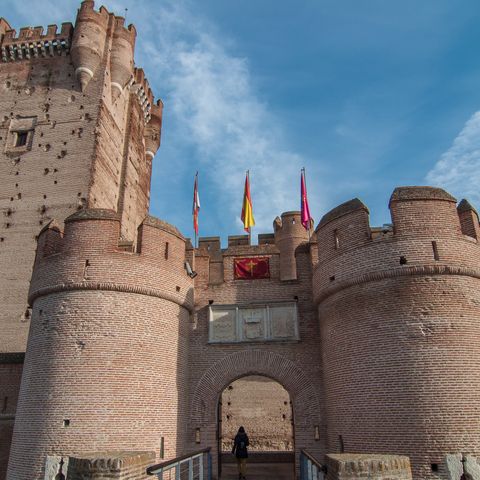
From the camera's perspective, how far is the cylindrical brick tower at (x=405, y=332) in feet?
33.0

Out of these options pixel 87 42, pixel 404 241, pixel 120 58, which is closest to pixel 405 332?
pixel 404 241

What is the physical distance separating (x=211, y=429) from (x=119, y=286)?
15.6 feet

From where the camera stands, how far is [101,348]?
38.6ft

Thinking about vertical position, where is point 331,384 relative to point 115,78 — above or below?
below

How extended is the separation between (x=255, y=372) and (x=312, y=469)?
4578mm

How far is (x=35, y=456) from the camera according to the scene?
11062 millimetres

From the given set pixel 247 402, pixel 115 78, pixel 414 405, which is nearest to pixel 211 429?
pixel 414 405

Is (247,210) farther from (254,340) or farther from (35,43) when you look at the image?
(35,43)

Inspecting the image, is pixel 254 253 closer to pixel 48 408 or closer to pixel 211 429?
pixel 211 429

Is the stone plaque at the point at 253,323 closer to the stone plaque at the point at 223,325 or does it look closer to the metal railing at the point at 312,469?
the stone plaque at the point at 223,325

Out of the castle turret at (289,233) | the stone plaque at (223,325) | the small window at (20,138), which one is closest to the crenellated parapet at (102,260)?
the stone plaque at (223,325)

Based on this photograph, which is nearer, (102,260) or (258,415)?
(102,260)

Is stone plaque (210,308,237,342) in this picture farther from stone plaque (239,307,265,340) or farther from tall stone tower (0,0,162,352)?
tall stone tower (0,0,162,352)

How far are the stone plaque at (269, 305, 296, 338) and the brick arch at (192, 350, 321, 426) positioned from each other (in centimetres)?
65
